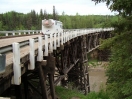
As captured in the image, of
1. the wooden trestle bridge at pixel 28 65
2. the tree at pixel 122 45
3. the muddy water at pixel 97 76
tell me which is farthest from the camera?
the muddy water at pixel 97 76

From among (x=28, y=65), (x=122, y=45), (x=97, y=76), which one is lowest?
(x=97, y=76)

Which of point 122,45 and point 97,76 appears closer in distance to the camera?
point 122,45

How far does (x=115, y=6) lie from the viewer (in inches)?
250

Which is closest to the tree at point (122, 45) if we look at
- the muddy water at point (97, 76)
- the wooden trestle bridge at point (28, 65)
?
the wooden trestle bridge at point (28, 65)

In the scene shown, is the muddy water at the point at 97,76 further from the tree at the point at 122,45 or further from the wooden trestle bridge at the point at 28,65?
the tree at the point at 122,45

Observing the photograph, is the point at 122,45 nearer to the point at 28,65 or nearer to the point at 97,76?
the point at 28,65

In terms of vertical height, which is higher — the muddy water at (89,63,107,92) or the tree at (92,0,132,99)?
the tree at (92,0,132,99)

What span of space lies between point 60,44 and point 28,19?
251ft

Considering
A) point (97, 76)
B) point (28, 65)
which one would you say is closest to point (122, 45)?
point (28, 65)

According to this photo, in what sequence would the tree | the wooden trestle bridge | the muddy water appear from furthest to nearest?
the muddy water, the tree, the wooden trestle bridge

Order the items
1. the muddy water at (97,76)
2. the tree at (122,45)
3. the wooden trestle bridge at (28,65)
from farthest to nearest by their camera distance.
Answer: the muddy water at (97,76), the tree at (122,45), the wooden trestle bridge at (28,65)

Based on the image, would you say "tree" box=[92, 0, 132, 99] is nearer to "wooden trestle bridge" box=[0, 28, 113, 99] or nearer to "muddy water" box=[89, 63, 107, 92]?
"wooden trestle bridge" box=[0, 28, 113, 99]

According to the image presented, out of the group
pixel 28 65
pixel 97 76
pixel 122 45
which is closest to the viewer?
pixel 28 65

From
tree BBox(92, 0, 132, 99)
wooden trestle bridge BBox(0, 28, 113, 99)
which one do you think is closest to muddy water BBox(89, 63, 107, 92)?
wooden trestle bridge BBox(0, 28, 113, 99)
